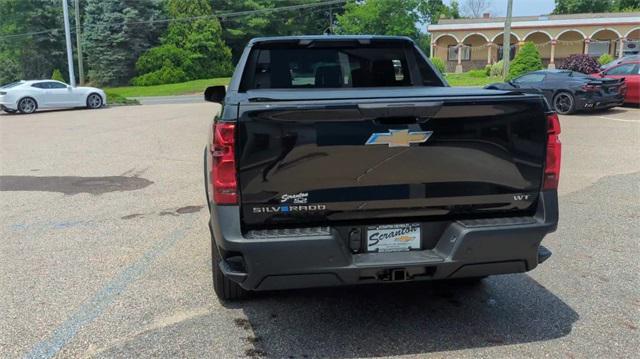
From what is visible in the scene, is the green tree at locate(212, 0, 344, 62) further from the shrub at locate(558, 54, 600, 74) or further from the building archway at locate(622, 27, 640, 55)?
the shrub at locate(558, 54, 600, 74)

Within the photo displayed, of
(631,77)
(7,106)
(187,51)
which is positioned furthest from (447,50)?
(7,106)

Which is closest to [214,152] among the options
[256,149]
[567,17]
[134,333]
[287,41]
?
[256,149]

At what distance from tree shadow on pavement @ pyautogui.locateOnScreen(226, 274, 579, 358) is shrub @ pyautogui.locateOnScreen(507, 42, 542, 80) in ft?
83.9

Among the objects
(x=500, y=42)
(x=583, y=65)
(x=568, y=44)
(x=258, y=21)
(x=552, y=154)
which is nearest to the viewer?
(x=552, y=154)

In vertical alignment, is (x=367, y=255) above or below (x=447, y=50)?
below

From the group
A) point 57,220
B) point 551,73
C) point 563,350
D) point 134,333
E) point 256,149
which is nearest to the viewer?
point 256,149

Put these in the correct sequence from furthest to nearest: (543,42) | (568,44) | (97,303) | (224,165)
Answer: (543,42), (568,44), (97,303), (224,165)

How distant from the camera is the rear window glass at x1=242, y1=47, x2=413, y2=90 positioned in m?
5.38

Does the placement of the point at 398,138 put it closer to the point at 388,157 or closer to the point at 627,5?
the point at 388,157

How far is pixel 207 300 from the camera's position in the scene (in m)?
4.45

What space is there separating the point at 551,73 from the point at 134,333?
16.5 metres

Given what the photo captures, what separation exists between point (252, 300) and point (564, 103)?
1527 cm

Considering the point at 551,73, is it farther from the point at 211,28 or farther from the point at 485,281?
the point at 211,28

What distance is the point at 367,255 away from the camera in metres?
3.48
